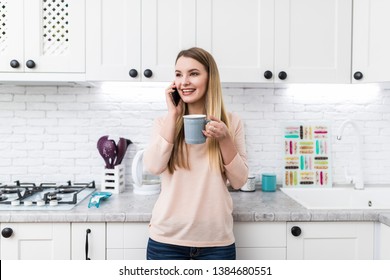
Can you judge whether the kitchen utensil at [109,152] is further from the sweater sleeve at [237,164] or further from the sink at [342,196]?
the sink at [342,196]

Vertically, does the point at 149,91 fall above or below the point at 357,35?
below

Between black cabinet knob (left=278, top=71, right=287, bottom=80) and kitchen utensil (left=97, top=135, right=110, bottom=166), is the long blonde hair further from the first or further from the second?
kitchen utensil (left=97, top=135, right=110, bottom=166)

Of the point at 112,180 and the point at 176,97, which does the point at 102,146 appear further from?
the point at 176,97

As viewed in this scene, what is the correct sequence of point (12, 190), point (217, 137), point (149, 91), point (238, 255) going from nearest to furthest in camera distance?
point (217, 137) < point (238, 255) < point (12, 190) < point (149, 91)

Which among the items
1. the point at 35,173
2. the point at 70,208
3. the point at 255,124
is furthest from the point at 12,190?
the point at 255,124

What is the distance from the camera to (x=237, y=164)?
1512mm

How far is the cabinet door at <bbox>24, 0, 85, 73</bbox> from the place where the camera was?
199cm

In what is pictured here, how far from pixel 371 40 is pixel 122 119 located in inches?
58.6

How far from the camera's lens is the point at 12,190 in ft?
6.99

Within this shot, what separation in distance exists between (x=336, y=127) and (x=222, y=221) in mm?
1251

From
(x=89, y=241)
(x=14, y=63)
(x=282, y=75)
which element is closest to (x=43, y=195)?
(x=89, y=241)

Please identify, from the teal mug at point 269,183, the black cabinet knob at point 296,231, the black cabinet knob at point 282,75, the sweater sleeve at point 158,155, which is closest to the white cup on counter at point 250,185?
the teal mug at point 269,183

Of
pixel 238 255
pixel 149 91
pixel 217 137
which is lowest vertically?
pixel 238 255

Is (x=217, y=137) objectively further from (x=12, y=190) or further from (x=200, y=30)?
(x=12, y=190)
